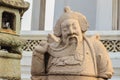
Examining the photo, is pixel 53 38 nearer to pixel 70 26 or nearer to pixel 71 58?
pixel 70 26

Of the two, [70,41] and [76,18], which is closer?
[70,41]

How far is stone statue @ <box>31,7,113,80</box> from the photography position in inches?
191

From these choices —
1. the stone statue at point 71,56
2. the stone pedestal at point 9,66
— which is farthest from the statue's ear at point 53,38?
the stone pedestal at point 9,66

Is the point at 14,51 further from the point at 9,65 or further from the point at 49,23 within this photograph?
the point at 49,23

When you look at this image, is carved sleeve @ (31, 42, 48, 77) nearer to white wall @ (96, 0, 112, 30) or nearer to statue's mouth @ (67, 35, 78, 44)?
statue's mouth @ (67, 35, 78, 44)

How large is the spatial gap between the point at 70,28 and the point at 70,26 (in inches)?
0.8

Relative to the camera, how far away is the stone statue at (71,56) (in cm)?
486

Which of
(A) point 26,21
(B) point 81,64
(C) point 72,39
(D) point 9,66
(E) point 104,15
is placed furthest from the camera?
(A) point 26,21

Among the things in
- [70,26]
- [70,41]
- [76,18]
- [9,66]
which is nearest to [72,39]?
[70,41]

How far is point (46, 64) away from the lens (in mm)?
5086

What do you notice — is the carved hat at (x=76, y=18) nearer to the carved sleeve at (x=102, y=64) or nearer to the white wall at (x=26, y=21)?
the carved sleeve at (x=102, y=64)

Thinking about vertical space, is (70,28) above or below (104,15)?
below

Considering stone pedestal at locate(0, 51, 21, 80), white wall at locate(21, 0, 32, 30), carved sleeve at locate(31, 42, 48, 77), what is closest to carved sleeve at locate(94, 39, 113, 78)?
carved sleeve at locate(31, 42, 48, 77)

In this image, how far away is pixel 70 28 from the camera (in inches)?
197
